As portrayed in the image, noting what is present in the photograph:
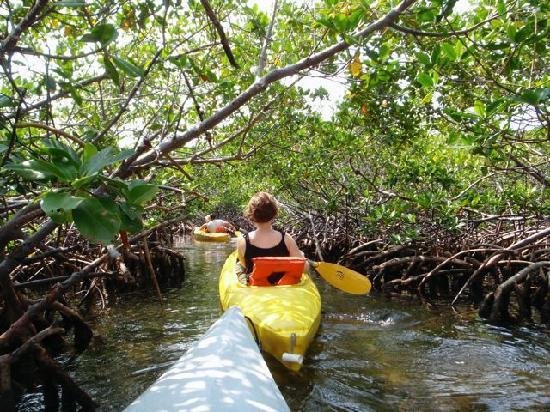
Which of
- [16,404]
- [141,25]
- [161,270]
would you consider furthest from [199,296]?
[141,25]

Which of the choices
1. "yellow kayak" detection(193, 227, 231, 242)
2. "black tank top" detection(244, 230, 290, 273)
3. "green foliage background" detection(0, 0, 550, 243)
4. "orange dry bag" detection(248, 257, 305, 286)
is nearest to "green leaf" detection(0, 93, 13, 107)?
"green foliage background" detection(0, 0, 550, 243)

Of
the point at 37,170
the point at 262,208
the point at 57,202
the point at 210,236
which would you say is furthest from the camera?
the point at 210,236

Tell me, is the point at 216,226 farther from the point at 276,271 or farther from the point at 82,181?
the point at 82,181

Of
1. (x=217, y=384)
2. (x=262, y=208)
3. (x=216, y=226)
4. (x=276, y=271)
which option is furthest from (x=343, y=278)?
(x=216, y=226)

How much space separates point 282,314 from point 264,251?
1.16 metres

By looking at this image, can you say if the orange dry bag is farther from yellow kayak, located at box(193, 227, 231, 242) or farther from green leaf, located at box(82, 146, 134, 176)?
yellow kayak, located at box(193, 227, 231, 242)

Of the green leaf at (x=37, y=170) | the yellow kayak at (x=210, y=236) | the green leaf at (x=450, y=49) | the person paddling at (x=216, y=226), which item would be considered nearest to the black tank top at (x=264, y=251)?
the green leaf at (x=450, y=49)

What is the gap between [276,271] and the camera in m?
Result: 4.12

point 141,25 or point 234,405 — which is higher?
point 141,25

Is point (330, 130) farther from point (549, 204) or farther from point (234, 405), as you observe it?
point (234, 405)

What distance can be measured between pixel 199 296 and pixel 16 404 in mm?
4281

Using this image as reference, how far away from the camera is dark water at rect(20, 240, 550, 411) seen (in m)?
3.31

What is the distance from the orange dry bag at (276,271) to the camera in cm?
405

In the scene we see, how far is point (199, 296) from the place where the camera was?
739 centimetres
